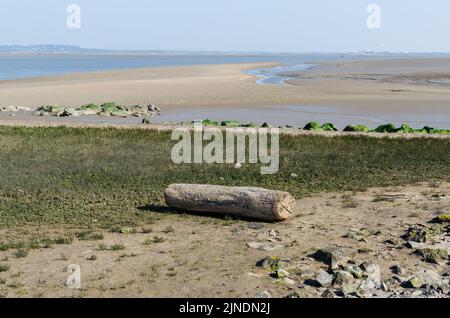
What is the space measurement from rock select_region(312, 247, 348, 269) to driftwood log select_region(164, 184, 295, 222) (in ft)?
7.40

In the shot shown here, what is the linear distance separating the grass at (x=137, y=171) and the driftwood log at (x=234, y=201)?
569mm

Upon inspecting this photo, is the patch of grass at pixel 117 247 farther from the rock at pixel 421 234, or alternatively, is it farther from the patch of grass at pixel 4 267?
the rock at pixel 421 234

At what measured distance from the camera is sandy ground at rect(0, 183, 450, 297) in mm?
8781

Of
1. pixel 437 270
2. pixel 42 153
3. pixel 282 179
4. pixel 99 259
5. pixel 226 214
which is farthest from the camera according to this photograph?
pixel 42 153

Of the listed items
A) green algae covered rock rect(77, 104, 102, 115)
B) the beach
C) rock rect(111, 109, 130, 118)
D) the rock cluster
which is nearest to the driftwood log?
the beach

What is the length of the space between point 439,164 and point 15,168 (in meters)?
12.7

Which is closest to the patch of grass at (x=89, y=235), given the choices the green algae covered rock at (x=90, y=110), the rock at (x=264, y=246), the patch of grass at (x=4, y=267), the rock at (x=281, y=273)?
the patch of grass at (x=4, y=267)

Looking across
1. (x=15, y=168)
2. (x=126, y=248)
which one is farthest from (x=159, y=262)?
(x=15, y=168)

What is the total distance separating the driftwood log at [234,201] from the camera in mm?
12250

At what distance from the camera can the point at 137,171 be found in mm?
17578

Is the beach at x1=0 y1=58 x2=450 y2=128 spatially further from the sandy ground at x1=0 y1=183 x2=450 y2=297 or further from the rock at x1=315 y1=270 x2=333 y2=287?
the rock at x1=315 y1=270 x2=333 y2=287

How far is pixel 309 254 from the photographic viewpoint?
10.1 metres

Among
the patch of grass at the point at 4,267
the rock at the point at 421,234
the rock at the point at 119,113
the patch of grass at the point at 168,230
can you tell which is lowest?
the rock at the point at 119,113
